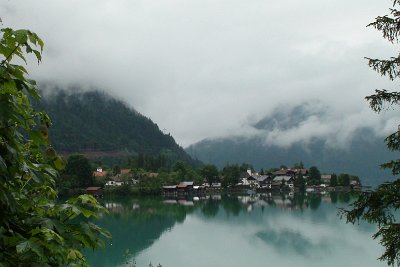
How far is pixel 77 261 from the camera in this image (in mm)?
3031

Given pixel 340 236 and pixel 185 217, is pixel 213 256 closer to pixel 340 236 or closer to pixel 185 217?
pixel 340 236

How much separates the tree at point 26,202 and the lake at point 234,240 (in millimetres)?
28461

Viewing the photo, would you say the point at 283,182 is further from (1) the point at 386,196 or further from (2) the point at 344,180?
(1) the point at 386,196

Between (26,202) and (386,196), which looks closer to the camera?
(26,202)

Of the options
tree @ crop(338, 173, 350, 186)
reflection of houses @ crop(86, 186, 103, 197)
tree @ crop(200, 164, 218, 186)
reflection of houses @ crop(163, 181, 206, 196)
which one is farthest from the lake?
tree @ crop(338, 173, 350, 186)

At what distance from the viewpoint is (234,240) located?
45250mm

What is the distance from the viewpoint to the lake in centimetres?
3497

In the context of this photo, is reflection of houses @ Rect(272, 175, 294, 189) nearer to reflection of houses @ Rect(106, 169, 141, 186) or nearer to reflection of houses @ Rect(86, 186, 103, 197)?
reflection of houses @ Rect(106, 169, 141, 186)

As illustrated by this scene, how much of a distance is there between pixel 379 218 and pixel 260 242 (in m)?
38.0

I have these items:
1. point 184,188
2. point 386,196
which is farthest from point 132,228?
point 184,188

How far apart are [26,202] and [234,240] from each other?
43999mm

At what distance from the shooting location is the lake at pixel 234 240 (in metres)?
35.0

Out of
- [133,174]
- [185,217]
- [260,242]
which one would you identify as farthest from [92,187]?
[260,242]

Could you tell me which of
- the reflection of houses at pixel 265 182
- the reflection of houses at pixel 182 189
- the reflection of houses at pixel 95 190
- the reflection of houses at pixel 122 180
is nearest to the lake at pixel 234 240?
the reflection of houses at pixel 95 190
